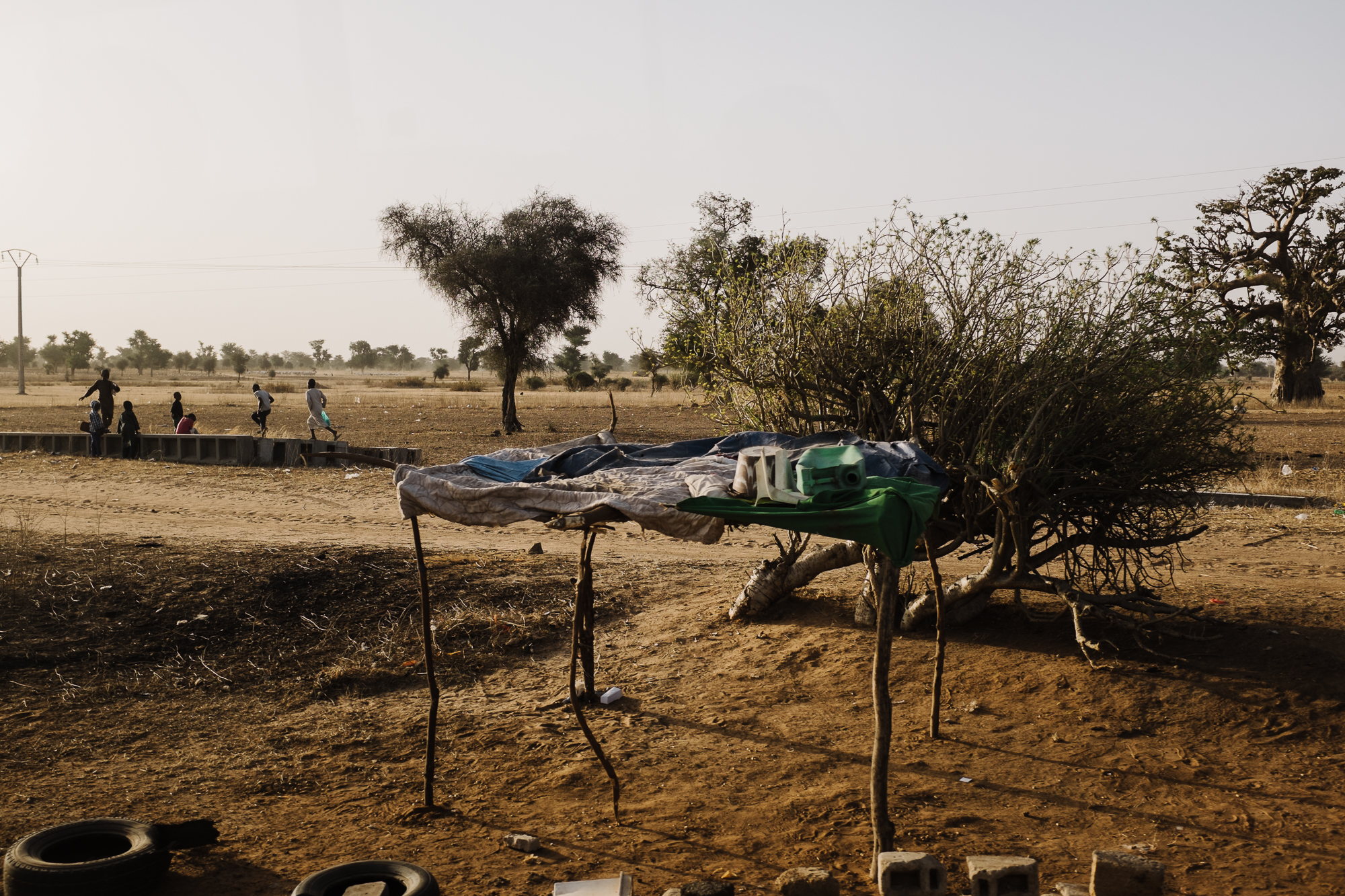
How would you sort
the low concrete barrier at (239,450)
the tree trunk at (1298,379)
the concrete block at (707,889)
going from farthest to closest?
1. the tree trunk at (1298,379)
2. the low concrete barrier at (239,450)
3. the concrete block at (707,889)

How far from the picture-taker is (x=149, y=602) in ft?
33.0

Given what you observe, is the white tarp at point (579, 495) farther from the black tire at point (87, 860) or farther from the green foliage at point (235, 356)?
the green foliage at point (235, 356)

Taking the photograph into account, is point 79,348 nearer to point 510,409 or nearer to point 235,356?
point 235,356

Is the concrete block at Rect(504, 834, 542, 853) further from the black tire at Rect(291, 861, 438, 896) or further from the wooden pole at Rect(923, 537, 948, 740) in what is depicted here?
the wooden pole at Rect(923, 537, 948, 740)

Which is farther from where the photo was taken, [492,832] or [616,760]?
[616,760]

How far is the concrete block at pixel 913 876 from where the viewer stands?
16.2 ft

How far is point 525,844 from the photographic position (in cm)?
576

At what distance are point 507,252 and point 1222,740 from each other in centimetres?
2641

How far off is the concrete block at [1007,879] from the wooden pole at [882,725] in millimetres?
638

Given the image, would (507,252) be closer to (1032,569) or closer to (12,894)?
(1032,569)

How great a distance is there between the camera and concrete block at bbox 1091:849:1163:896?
4781 mm

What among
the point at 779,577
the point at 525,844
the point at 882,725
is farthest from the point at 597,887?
the point at 779,577

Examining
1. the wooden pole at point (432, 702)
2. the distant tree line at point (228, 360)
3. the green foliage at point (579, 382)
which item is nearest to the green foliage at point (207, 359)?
the distant tree line at point (228, 360)

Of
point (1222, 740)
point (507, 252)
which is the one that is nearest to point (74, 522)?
point (1222, 740)
